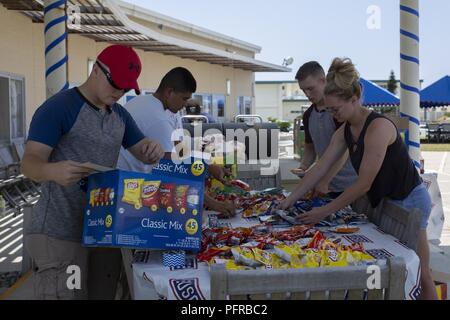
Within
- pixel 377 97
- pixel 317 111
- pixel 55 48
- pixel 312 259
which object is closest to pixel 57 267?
pixel 312 259

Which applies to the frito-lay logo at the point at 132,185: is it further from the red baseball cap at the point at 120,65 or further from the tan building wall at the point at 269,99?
the tan building wall at the point at 269,99

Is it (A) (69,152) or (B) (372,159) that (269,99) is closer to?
(B) (372,159)

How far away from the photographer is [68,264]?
248cm

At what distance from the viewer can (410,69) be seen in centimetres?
601

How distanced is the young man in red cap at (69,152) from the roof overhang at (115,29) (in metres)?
7.05

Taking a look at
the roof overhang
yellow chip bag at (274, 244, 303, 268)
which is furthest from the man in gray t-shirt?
the roof overhang

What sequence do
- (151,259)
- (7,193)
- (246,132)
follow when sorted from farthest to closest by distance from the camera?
(246,132)
(7,193)
(151,259)

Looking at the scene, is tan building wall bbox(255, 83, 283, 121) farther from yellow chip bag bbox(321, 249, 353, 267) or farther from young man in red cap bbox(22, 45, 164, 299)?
yellow chip bag bbox(321, 249, 353, 267)

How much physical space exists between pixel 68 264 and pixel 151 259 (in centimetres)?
37

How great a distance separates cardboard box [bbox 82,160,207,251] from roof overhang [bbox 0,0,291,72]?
7377mm

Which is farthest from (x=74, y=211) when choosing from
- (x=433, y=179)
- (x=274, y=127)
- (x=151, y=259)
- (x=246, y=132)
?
(x=274, y=127)

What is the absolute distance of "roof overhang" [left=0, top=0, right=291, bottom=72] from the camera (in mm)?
9766

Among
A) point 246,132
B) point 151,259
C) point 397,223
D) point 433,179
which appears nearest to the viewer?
point 151,259

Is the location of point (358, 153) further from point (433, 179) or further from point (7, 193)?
point (7, 193)
